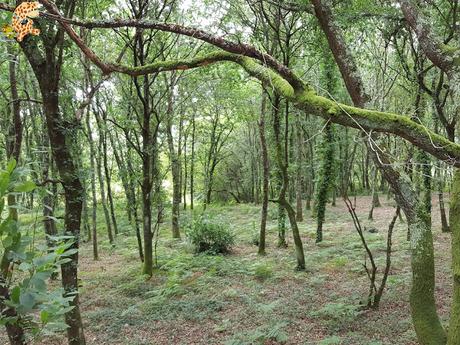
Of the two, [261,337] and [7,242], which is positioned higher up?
[7,242]

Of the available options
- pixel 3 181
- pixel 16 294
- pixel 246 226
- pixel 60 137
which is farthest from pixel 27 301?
pixel 246 226

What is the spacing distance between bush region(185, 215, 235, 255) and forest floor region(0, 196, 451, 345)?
1.57 ft

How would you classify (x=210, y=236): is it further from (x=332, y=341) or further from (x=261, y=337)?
(x=332, y=341)

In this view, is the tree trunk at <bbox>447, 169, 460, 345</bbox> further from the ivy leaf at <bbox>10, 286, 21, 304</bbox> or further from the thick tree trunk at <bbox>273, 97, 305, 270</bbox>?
the thick tree trunk at <bbox>273, 97, 305, 270</bbox>

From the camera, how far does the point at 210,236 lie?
13.8 metres

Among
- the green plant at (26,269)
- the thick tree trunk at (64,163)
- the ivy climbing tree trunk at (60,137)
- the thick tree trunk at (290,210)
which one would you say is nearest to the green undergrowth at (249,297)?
the thick tree trunk at (290,210)

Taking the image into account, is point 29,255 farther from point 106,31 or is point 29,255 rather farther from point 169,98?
point 169,98

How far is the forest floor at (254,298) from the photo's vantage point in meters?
6.79

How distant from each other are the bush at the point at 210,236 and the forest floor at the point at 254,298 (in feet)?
1.57

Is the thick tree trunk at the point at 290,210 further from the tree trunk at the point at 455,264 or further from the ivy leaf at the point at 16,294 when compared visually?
the ivy leaf at the point at 16,294

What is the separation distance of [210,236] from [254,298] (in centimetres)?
519

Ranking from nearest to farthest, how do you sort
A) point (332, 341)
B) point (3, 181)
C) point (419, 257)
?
point (3, 181)
point (419, 257)
point (332, 341)

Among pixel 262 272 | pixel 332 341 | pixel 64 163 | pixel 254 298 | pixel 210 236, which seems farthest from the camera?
pixel 210 236

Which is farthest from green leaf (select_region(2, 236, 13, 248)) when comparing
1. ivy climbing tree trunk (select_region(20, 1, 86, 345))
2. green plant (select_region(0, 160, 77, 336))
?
ivy climbing tree trunk (select_region(20, 1, 86, 345))
